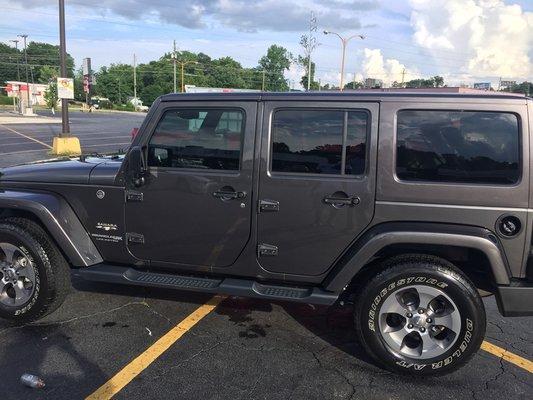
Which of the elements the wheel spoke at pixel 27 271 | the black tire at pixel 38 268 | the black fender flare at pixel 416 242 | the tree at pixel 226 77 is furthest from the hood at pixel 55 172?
the tree at pixel 226 77

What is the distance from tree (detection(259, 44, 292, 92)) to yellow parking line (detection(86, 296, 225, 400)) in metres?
80.5

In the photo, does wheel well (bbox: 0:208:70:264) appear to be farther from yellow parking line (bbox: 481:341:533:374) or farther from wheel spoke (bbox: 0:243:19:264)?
yellow parking line (bbox: 481:341:533:374)

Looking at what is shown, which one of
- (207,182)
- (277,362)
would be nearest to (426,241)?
(277,362)

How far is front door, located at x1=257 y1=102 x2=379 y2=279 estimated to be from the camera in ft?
10.6

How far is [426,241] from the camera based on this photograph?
307 cm

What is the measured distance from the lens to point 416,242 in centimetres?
310

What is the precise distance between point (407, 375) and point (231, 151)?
1944 mm

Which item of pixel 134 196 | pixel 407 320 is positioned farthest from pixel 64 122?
pixel 407 320

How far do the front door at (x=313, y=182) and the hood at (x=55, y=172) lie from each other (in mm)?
1313

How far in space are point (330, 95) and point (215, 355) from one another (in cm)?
199

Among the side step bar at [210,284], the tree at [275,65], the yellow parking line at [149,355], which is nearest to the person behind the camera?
the yellow parking line at [149,355]

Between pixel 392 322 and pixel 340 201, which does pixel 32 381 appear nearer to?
pixel 340 201

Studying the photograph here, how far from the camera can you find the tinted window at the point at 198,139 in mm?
3490

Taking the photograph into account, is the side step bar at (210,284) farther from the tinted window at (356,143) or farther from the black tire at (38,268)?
the tinted window at (356,143)
